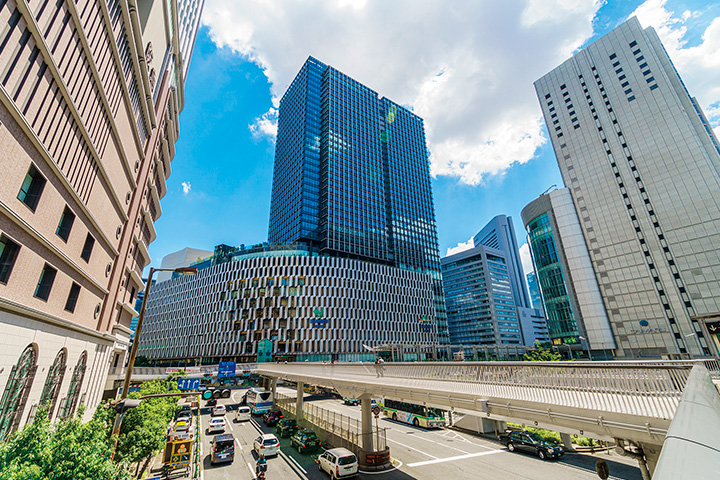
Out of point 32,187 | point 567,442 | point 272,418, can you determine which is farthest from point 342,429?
point 32,187

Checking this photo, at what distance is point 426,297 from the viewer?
115188 millimetres

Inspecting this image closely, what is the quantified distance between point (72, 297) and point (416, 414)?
3676 centimetres

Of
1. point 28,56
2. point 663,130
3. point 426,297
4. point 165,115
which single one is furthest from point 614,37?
point 28,56

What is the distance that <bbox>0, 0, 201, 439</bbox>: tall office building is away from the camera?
44.3ft

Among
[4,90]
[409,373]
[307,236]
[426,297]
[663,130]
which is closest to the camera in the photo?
[4,90]

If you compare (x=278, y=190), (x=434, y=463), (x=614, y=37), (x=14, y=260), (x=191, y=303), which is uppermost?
(x=614, y=37)

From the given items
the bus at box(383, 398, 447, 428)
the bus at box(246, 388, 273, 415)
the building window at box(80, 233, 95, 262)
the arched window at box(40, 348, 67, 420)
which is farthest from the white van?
the building window at box(80, 233, 95, 262)

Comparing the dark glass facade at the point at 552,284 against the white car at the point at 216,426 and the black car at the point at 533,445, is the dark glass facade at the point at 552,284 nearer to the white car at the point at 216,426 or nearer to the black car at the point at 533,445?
the black car at the point at 533,445

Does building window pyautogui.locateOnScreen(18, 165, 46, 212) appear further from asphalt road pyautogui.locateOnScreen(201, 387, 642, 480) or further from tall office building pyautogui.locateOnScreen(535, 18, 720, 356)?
tall office building pyautogui.locateOnScreen(535, 18, 720, 356)

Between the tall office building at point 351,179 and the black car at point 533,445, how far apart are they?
79964mm

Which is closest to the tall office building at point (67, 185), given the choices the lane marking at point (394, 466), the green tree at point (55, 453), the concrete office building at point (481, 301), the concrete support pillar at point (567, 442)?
the green tree at point (55, 453)

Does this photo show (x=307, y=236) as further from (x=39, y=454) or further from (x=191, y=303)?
(x=39, y=454)

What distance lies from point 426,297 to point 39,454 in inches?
4400

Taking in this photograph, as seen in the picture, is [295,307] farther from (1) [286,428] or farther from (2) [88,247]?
(2) [88,247]
